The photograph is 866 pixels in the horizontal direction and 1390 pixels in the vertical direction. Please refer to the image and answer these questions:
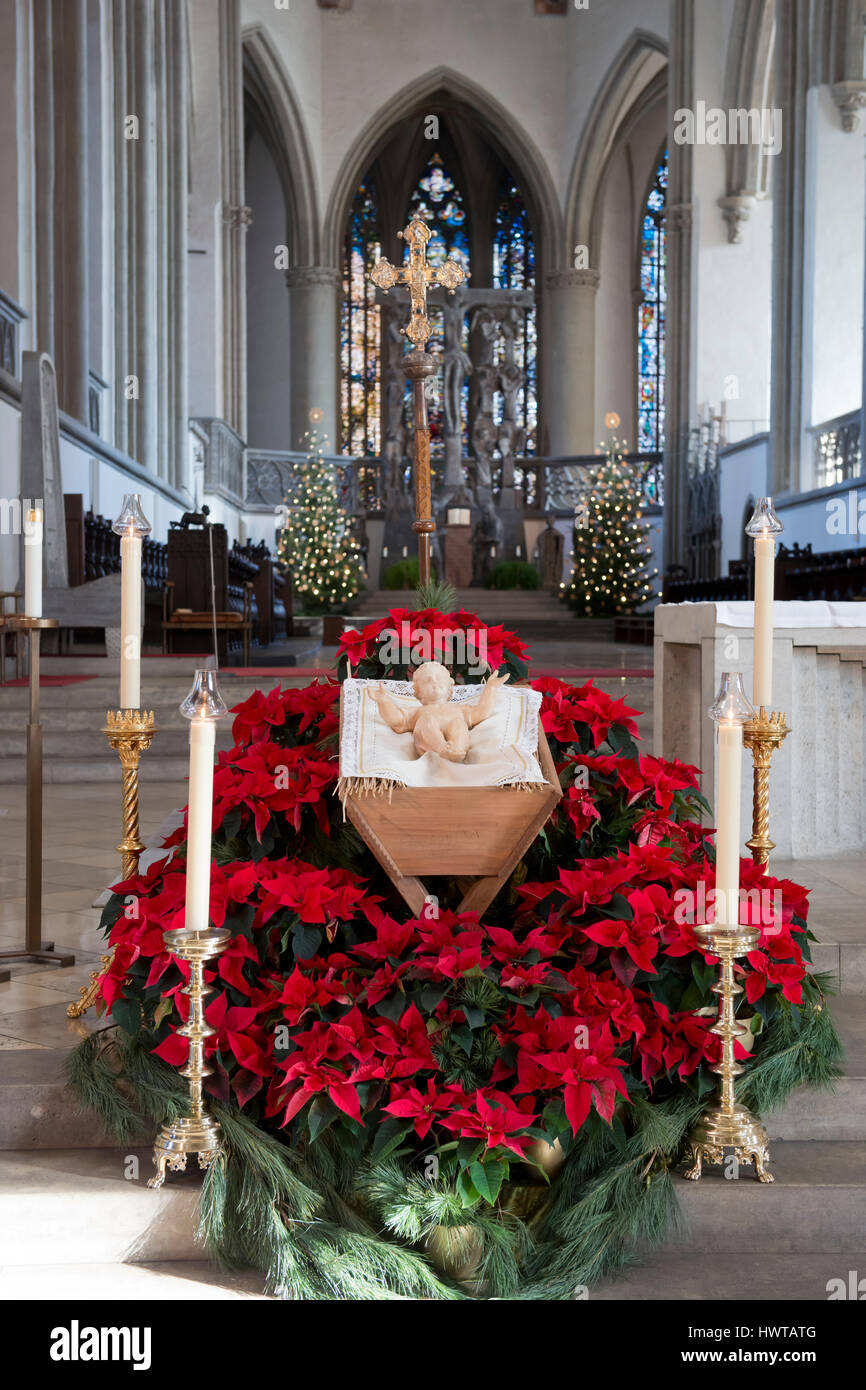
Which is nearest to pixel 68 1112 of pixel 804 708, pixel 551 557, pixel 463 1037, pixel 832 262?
pixel 463 1037

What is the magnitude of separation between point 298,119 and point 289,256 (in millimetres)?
2308

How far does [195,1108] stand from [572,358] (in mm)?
22618

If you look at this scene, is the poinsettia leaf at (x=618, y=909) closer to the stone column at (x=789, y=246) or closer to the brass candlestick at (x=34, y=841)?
the brass candlestick at (x=34, y=841)

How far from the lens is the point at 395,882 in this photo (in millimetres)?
2504

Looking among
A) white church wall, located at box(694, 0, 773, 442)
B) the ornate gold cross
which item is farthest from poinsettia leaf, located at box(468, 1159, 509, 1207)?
white church wall, located at box(694, 0, 773, 442)

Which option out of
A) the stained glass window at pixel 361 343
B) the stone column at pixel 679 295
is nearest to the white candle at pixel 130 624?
the stone column at pixel 679 295

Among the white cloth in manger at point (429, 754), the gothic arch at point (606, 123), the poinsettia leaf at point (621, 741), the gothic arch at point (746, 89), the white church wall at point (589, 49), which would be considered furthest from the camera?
the gothic arch at point (606, 123)

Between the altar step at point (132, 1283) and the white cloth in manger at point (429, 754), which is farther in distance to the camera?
the white cloth in manger at point (429, 754)

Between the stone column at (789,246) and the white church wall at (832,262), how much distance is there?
19 centimetres

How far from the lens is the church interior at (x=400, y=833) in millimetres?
2100

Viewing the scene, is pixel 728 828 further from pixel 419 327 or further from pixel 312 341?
pixel 312 341

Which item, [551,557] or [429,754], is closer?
[429,754]

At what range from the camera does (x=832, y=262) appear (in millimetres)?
13984
